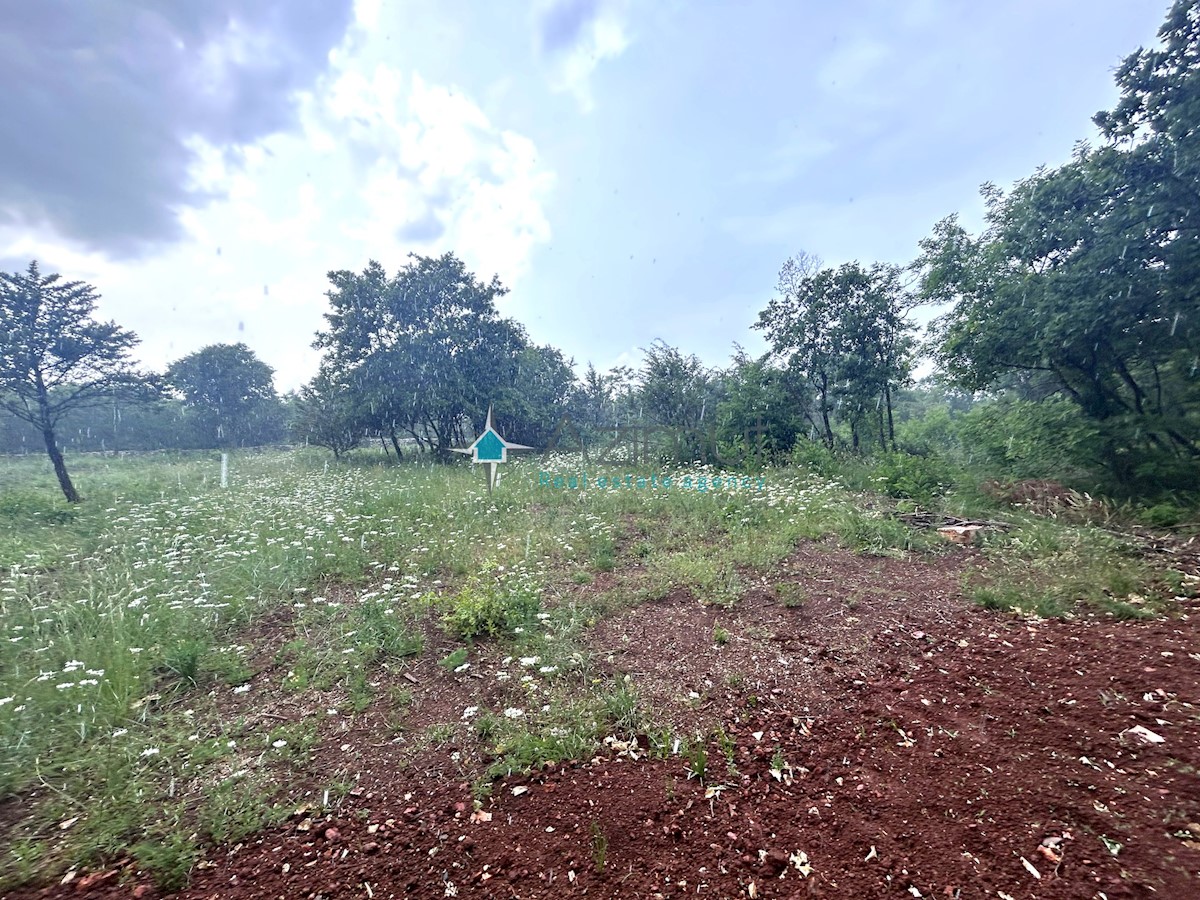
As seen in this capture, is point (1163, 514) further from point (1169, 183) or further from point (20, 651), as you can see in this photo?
point (20, 651)

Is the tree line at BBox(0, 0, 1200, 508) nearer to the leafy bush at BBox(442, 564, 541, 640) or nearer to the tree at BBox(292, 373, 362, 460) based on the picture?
the tree at BBox(292, 373, 362, 460)

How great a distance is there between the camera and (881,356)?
10.5 meters

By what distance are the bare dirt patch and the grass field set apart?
192mm

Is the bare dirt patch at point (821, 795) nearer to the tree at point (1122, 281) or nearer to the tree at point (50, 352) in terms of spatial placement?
the tree at point (1122, 281)

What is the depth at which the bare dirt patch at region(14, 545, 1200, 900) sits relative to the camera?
5.04 ft

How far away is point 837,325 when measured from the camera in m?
10.7

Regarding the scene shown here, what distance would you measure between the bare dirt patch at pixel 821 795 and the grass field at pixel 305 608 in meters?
0.19

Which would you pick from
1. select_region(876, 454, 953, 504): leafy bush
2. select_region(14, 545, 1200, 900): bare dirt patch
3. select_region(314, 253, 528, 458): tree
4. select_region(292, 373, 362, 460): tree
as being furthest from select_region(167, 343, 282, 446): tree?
select_region(876, 454, 953, 504): leafy bush

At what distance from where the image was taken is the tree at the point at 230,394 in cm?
2216

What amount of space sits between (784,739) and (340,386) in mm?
14796

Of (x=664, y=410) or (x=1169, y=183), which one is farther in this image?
(x=664, y=410)

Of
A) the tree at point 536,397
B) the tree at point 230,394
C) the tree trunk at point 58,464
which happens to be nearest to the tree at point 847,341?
the tree at point 536,397

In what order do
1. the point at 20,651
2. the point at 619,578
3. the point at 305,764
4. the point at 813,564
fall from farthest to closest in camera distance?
the point at 813,564 < the point at 619,578 < the point at 20,651 < the point at 305,764

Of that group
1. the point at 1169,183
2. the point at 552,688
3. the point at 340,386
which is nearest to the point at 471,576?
the point at 552,688
